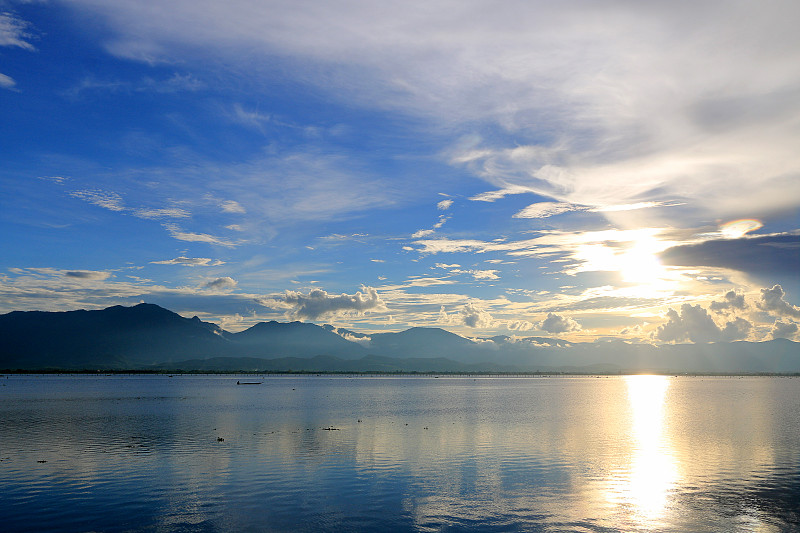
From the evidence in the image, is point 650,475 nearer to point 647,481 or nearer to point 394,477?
point 647,481

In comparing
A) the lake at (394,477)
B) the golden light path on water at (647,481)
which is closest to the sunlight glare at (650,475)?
the golden light path on water at (647,481)

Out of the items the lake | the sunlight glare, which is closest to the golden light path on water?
the sunlight glare

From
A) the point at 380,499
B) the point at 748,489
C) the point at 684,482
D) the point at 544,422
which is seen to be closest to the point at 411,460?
the point at 380,499

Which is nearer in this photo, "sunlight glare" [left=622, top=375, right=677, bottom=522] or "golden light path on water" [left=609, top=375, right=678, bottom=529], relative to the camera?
"golden light path on water" [left=609, top=375, right=678, bottom=529]

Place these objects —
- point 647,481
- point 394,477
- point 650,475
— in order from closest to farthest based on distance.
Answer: point 647,481 → point 394,477 → point 650,475

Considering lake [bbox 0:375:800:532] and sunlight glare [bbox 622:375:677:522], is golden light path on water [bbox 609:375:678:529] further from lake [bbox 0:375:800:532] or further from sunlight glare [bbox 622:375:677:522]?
lake [bbox 0:375:800:532]

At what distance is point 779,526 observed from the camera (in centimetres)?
3812

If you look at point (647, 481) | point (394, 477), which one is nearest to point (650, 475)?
point (647, 481)

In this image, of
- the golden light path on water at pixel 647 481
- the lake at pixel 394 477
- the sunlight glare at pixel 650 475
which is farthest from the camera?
the sunlight glare at pixel 650 475

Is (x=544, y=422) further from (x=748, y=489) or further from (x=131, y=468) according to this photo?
(x=131, y=468)

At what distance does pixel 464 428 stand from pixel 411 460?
34821 mm

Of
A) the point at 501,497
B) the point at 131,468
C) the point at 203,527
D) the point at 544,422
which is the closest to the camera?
the point at 203,527

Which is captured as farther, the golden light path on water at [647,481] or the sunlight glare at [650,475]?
the sunlight glare at [650,475]

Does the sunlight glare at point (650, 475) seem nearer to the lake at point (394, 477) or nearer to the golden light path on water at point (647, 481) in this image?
the golden light path on water at point (647, 481)
